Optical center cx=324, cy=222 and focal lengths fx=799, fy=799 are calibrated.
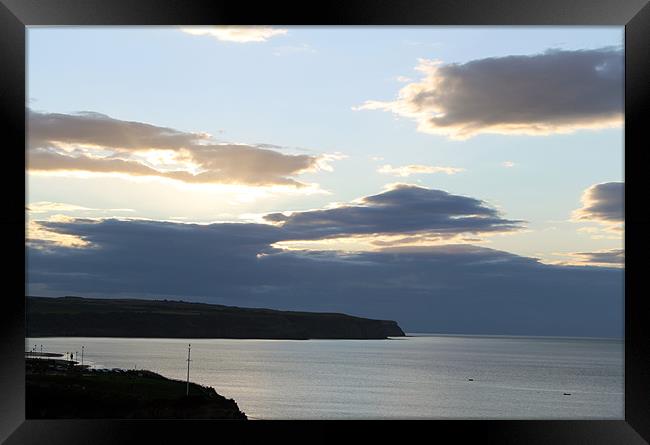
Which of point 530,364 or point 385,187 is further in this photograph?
point 385,187

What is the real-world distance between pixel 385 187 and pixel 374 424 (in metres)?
60.2

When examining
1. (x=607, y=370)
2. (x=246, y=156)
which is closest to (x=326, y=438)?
A: (x=607, y=370)

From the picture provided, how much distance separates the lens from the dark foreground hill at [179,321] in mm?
64438

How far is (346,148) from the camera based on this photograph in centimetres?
6806

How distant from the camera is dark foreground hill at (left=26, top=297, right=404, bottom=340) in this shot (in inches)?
2537

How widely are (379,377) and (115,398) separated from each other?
17.3 meters

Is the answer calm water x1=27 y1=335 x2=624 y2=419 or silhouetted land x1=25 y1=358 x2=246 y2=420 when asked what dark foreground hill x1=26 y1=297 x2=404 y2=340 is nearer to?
calm water x1=27 y1=335 x2=624 y2=419

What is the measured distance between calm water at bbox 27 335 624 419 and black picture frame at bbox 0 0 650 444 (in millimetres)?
32605

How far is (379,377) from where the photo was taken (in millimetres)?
49938

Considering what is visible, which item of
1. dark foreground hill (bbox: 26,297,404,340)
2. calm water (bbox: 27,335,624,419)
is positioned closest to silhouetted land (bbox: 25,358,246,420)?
calm water (bbox: 27,335,624,419)

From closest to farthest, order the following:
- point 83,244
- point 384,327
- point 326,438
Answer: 1. point 326,438
2. point 83,244
3. point 384,327

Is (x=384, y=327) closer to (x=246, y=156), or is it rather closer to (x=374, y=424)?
(x=246, y=156)

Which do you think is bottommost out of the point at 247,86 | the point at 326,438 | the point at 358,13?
the point at 326,438

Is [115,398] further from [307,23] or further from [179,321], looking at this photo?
[307,23]
